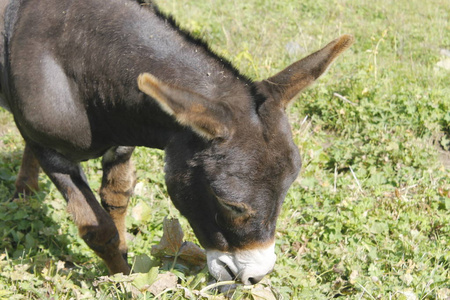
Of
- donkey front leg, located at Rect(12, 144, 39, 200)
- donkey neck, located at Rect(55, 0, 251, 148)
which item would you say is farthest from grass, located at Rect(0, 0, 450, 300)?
donkey neck, located at Rect(55, 0, 251, 148)

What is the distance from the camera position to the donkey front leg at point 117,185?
452 centimetres

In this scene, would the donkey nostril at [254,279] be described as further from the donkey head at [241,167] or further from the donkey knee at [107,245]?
the donkey knee at [107,245]

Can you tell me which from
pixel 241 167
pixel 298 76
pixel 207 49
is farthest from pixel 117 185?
pixel 298 76

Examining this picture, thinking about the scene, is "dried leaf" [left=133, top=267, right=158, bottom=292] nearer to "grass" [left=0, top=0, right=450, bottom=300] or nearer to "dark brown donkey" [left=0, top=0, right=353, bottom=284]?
"grass" [left=0, top=0, right=450, bottom=300]

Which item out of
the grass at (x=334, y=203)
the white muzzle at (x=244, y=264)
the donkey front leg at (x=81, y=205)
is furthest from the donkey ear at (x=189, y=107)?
the donkey front leg at (x=81, y=205)

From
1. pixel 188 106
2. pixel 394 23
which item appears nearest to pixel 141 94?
pixel 188 106

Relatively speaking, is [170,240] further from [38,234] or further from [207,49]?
[38,234]

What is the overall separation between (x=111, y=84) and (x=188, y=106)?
2.99ft

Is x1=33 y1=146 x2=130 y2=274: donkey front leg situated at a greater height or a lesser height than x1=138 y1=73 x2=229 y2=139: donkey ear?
lesser

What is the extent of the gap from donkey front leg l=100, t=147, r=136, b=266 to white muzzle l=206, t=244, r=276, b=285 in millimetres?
1394

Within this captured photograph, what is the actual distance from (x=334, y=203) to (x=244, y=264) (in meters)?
2.00

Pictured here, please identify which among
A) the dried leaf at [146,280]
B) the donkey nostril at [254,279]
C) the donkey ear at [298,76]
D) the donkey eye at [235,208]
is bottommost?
the dried leaf at [146,280]

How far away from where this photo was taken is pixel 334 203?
5000 mm

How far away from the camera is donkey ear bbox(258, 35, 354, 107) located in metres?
3.24
